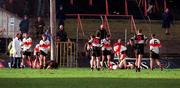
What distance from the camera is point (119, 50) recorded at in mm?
38406

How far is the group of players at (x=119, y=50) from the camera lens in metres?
32.0

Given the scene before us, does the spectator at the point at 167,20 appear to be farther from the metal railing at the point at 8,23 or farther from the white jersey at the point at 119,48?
the metal railing at the point at 8,23

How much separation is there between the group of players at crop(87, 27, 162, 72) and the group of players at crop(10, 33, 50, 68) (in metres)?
2.56

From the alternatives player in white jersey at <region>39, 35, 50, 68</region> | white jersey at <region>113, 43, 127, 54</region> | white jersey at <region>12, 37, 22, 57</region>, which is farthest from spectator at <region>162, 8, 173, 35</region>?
white jersey at <region>12, 37, 22, 57</region>

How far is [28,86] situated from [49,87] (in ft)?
2.81

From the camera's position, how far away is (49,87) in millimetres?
19359

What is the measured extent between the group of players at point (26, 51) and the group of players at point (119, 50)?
2.56 meters

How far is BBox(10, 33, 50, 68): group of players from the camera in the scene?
1449 inches

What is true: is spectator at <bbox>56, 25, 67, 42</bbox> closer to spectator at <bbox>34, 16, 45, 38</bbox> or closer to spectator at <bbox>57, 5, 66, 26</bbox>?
spectator at <bbox>34, 16, 45, 38</bbox>

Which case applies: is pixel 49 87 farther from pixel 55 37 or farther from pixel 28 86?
pixel 55 37

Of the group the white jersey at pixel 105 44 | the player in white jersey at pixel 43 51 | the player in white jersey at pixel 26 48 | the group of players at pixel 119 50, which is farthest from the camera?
the player in white jersey at pixel 26 48

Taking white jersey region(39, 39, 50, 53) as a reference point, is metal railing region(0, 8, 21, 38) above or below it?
above

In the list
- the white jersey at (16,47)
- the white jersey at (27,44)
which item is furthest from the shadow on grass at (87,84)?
the white jersey at (27,44)

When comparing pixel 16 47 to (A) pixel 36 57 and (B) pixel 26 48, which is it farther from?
(A) pixel 36 57
